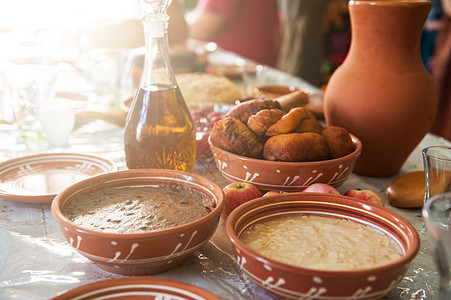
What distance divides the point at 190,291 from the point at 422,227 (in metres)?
0.45

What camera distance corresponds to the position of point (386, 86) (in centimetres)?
97

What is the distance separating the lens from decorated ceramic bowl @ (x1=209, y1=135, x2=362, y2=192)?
2.62 feet

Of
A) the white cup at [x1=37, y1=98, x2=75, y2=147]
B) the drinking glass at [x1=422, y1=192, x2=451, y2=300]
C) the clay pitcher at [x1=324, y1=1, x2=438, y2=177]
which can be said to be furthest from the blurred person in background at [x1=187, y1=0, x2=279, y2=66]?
the drinking glass at [x1=422, y1=192, x2=451, y2=300]

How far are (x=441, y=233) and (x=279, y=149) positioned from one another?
378 millimetres

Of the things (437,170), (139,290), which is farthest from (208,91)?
(139,290)

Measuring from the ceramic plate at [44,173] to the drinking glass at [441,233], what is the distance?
59 centimetres

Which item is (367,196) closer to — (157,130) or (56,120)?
(157,130)

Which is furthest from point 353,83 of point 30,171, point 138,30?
point 138,30

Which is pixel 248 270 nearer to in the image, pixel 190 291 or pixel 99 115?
pixel 190 291

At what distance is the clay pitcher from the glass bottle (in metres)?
0.37

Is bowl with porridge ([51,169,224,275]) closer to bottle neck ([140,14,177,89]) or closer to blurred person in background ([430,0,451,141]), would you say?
bottle neck ([140,14,177,89])

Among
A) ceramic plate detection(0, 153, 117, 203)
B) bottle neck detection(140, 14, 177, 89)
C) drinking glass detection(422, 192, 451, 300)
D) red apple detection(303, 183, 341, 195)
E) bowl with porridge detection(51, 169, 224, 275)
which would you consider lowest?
ceramic plate detection(0, 153, 117, 203)

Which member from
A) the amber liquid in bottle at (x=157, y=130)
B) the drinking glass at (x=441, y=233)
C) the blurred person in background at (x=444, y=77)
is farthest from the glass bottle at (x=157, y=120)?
the blurred person in background at (x=444, y=77)

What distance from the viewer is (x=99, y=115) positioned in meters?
1.34
